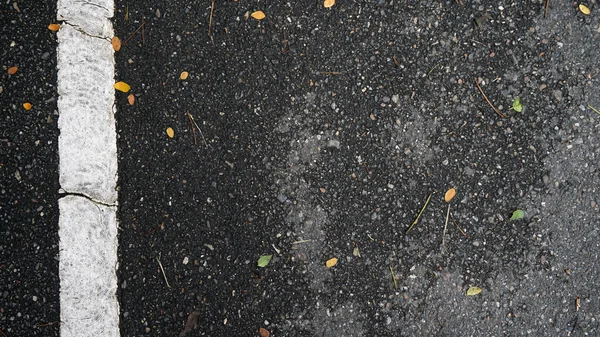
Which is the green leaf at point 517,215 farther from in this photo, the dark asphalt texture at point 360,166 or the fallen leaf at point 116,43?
the fallen leaf at point 116,43

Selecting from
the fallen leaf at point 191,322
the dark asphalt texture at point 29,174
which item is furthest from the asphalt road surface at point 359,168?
the dark asphalt texture at point 29,174

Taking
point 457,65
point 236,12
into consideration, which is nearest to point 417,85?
point 457,65

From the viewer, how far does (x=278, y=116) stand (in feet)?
7.85

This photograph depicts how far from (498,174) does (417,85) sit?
0.62 metres

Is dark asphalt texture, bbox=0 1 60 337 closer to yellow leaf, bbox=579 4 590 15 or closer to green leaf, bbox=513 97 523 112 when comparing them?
green leaf, bbox=513 97 523 112

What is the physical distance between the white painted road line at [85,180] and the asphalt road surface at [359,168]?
68 millimetres

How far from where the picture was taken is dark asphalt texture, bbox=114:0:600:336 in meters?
2.37

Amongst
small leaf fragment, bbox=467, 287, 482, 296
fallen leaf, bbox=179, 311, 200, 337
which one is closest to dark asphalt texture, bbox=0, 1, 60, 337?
fallen leaf, bbox=179, 311, 200, 337

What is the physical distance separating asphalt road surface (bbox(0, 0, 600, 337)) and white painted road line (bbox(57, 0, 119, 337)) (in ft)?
0.22

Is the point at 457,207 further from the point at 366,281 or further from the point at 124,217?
the point at 124,217

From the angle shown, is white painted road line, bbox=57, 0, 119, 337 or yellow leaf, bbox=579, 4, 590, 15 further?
yellow leaf, bbox=579, 4, 590, 15

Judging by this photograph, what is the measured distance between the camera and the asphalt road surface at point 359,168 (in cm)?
237

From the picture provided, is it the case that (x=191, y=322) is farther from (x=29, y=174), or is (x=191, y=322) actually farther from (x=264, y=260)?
(x=29, y=174)

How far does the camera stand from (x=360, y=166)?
2.39 m
